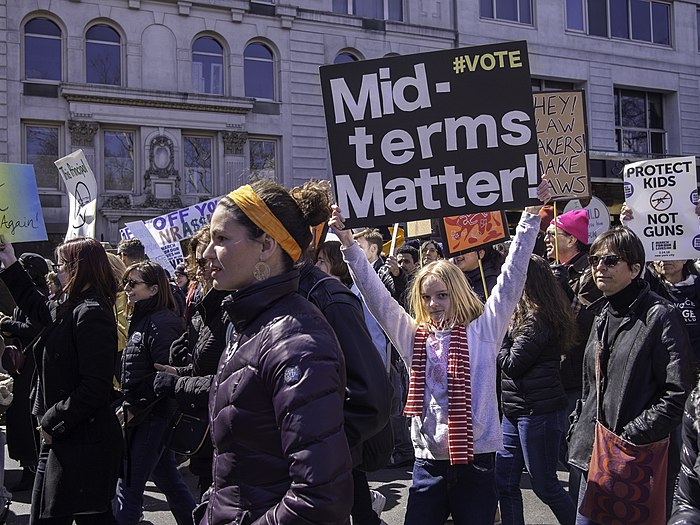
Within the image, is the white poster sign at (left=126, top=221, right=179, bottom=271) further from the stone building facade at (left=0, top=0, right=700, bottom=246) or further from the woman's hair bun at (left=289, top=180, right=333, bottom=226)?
the stone building facade at (left=0, top=0, right=700, bottom=246)

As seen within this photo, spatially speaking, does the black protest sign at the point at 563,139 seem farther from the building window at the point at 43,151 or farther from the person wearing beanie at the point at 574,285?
the building window at the point at 43,151

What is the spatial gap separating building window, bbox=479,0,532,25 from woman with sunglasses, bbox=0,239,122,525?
83.6 feet

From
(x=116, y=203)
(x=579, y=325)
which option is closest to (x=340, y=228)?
(x=579, y=325)

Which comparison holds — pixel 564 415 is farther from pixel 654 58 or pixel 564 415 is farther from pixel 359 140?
pixel 654 58

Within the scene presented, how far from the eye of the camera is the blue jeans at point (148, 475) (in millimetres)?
4680

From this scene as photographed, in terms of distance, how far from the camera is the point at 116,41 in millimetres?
22766

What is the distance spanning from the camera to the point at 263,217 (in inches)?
93.0

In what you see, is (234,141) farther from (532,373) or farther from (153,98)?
(532,373)

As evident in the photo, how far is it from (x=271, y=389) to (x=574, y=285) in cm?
436

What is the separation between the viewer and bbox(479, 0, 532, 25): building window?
90.3 feet

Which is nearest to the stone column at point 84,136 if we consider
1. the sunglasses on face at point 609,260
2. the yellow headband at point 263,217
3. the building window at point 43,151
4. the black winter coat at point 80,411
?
the building window at point 43,151

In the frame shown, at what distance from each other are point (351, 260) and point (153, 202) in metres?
20.0

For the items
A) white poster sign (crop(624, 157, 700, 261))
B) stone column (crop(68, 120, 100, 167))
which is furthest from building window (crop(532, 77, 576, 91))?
white poster sign (crop(624, 157, 700, 261))

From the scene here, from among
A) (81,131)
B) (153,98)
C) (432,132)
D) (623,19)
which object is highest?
(623,19)
